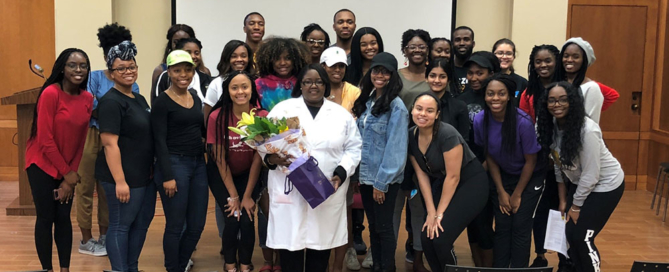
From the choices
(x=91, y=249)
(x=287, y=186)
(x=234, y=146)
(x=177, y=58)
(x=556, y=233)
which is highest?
(x=177, y=58)

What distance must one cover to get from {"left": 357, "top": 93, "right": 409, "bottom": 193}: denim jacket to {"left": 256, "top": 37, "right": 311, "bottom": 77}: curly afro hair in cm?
56

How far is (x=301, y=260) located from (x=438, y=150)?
1.13m

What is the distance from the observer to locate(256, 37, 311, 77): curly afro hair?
4844mm

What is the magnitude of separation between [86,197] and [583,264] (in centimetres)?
384

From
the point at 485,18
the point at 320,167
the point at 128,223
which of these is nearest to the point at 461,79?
the point at 320,167

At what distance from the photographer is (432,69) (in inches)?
191

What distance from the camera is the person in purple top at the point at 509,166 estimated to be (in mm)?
4555

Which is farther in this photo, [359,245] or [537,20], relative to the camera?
[537,20]

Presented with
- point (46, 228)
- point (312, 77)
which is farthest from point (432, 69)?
point (46, 228)

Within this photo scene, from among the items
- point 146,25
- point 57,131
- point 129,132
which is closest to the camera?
point 129,132

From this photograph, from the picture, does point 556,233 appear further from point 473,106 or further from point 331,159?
point 331,159

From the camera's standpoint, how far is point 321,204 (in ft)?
14.4

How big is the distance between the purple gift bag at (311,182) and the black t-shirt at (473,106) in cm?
125

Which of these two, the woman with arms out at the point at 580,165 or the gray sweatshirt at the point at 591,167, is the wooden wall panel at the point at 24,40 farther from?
the gray sweatshirt at the point at 591,167
